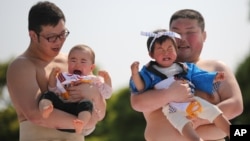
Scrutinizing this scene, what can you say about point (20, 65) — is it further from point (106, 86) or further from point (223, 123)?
point (223, 123)

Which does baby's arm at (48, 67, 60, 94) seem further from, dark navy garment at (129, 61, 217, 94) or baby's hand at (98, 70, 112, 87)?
dark navy garment at (129, 61, 217, 94)

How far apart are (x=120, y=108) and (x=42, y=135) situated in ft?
57.4

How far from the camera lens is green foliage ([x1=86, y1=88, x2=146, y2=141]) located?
74.0 ft

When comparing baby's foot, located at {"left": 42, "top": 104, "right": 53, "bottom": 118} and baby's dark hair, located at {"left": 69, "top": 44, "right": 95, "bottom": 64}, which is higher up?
baby's dark hair, located at {"left": 69, "top": 44, "right": 95, "bottom": 64}

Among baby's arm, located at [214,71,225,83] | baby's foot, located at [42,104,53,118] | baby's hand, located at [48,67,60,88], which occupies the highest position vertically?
baby's hand, located at [48,67,60,88]

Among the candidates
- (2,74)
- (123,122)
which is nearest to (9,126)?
(2,74)

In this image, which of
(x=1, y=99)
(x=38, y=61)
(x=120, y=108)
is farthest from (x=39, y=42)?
(x=1, y=99)

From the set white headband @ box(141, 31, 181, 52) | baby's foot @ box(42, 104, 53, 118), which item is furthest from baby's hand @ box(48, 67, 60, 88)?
white headband @ box(141, 31, 181, 52)

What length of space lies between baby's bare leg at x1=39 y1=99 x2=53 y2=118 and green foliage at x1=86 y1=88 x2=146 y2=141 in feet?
55.3

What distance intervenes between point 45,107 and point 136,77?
0.70m

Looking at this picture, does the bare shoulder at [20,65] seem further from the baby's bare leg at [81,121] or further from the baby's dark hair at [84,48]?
the baby's bare leg at [81,121]

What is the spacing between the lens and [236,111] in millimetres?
5746

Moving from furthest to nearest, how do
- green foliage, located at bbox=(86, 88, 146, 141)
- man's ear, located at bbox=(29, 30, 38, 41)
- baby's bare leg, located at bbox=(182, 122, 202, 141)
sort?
green foliage, located at bbox=(86, 88, 146, 141) → man's ear, located at bbox=(29, 30, 38, 41) → baby's bare leg, located at bbox=(182, 122, 202, 141)

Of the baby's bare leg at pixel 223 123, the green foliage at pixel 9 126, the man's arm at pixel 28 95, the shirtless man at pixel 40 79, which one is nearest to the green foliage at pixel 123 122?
the green foliage at pixel 9 126
